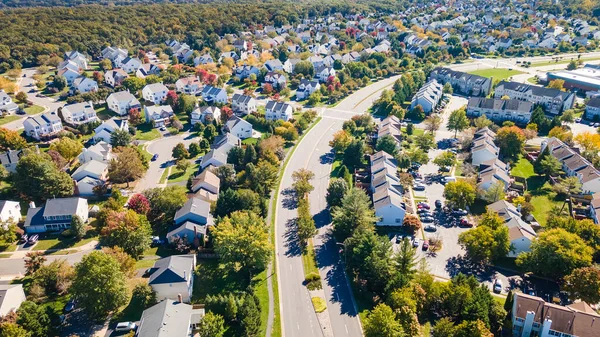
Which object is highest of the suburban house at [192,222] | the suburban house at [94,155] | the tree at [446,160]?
the suburban house at [94,155]

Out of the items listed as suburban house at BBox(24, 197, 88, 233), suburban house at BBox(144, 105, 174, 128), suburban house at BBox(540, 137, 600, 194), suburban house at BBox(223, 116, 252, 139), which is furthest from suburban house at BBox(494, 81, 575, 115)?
suburban house at BBox(24, 197, 88, 233)

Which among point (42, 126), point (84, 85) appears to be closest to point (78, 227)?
point (42, 126)

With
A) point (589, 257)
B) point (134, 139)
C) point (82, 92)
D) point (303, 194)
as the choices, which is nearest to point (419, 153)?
point (303, 194)

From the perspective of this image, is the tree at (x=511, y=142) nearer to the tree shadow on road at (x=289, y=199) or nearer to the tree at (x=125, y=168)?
the tree shadow on road at (x=289, y=199)

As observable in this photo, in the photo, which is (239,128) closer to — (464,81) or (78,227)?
(78,227)

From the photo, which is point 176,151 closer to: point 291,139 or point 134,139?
point 134,139

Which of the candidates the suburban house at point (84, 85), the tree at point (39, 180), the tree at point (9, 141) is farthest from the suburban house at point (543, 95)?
the tree at point (9, 141)
